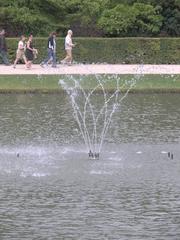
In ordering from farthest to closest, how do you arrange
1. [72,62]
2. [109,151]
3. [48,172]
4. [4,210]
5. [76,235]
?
1. [72,62]
2. [109,151]
3. [48,172]
4. [4,210]
5. [76,235]

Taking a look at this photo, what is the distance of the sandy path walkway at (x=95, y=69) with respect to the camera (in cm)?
3250

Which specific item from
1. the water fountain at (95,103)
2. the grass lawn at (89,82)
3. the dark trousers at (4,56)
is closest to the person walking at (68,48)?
the dark trousers at (4,56)

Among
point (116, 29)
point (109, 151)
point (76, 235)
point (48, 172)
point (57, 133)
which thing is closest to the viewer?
point (76, 235)

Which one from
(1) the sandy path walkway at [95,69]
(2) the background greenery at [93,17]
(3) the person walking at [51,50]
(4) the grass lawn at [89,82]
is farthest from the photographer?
(2) the background greenery at [93,17]

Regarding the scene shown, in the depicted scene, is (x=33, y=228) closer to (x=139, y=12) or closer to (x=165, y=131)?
(x=165, y=131)

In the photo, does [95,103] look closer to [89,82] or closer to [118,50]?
[89,82]

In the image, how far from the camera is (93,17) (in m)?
41.8

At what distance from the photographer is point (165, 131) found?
1975 centimetres

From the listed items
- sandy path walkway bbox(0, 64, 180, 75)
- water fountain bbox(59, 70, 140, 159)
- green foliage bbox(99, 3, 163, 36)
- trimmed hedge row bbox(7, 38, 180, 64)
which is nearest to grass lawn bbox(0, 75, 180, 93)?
water fountain bbox(59, 70, 140, 159)

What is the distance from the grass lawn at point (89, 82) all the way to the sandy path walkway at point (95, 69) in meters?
1.37

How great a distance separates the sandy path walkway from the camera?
3250cm

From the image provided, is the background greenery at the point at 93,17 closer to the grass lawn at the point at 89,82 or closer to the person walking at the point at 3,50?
the person walking at the point at 3,50

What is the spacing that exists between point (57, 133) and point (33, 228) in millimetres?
8070

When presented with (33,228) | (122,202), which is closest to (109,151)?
(122,202)
